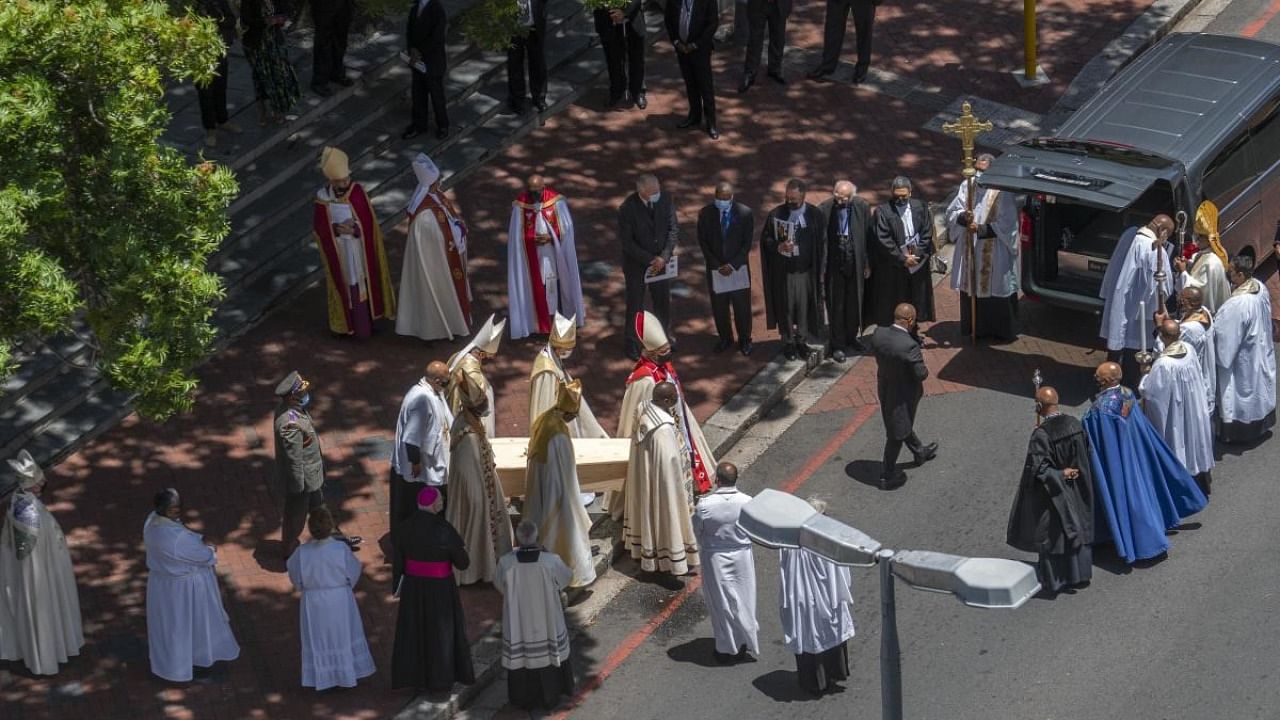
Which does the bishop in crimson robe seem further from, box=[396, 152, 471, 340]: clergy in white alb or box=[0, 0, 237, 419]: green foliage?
box=[0, 0, 237, 419]: green foliage

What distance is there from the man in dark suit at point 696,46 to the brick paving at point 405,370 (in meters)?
0.35

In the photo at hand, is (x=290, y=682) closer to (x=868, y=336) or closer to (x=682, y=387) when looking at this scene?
(x=682, y=387)

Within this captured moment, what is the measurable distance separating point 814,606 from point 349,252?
6.56 meters

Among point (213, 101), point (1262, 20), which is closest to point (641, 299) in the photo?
point (213, 101)

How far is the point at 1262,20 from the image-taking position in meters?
24.9

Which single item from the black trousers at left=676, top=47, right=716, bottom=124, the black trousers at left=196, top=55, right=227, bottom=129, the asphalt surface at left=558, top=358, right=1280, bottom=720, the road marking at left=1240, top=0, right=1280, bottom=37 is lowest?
the asphalt surface at left=558, top=358, right=1280, bottom=720

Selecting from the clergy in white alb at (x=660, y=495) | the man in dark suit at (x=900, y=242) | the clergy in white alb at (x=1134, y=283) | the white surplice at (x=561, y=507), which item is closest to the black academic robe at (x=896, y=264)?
the man in dark suit at (x=900, y=242)

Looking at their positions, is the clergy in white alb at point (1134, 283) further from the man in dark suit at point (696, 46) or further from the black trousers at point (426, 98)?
the black trousers at point (426, 98)

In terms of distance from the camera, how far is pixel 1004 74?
24.4 m

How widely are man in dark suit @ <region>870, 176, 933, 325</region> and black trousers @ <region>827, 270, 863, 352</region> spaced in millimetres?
245

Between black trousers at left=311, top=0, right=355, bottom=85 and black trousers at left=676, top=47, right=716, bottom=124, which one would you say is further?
black trousers at left=676, top=47, right=716, bottom=124

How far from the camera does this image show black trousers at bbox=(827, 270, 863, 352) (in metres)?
19.5

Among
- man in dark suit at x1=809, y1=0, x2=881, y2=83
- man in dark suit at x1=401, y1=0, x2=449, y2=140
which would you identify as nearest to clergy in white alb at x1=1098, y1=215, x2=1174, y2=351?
man in dark suit at x1=809, y1=0, x2=881, y2=83

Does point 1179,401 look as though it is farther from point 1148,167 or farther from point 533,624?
point 533,624
